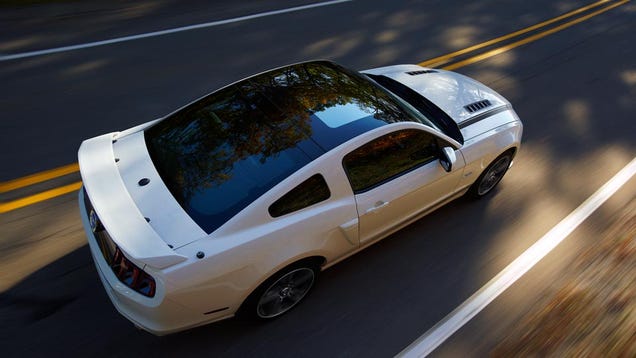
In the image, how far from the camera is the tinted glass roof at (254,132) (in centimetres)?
297

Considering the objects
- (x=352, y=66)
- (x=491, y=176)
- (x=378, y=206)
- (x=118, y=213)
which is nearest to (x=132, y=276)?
(x=118, y=213)

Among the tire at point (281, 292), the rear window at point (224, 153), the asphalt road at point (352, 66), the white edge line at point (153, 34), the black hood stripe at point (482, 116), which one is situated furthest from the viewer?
the white edge line at point (153, 34)

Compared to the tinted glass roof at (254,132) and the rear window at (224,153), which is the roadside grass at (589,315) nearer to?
the tinted glass roof at (254,132)

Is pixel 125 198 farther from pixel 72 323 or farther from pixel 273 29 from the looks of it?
pixel 273 29

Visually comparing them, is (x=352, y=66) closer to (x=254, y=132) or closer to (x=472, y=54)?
(x=472, y=54)

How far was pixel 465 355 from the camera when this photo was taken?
3.50 meters

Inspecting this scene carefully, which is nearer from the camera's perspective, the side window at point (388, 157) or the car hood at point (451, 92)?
the side window at point (388, 157)

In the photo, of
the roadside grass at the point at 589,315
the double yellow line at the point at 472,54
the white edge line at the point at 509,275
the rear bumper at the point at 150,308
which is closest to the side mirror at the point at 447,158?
the white edge line at the point at 509,275

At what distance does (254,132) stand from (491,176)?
2798 mm

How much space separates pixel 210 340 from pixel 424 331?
1.71 meters

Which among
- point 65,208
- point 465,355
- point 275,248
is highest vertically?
point 275,248

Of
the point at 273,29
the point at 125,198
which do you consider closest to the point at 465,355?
the point at 125,198

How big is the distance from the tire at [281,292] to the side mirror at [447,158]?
1.42 meters

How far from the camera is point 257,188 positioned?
2.96m
